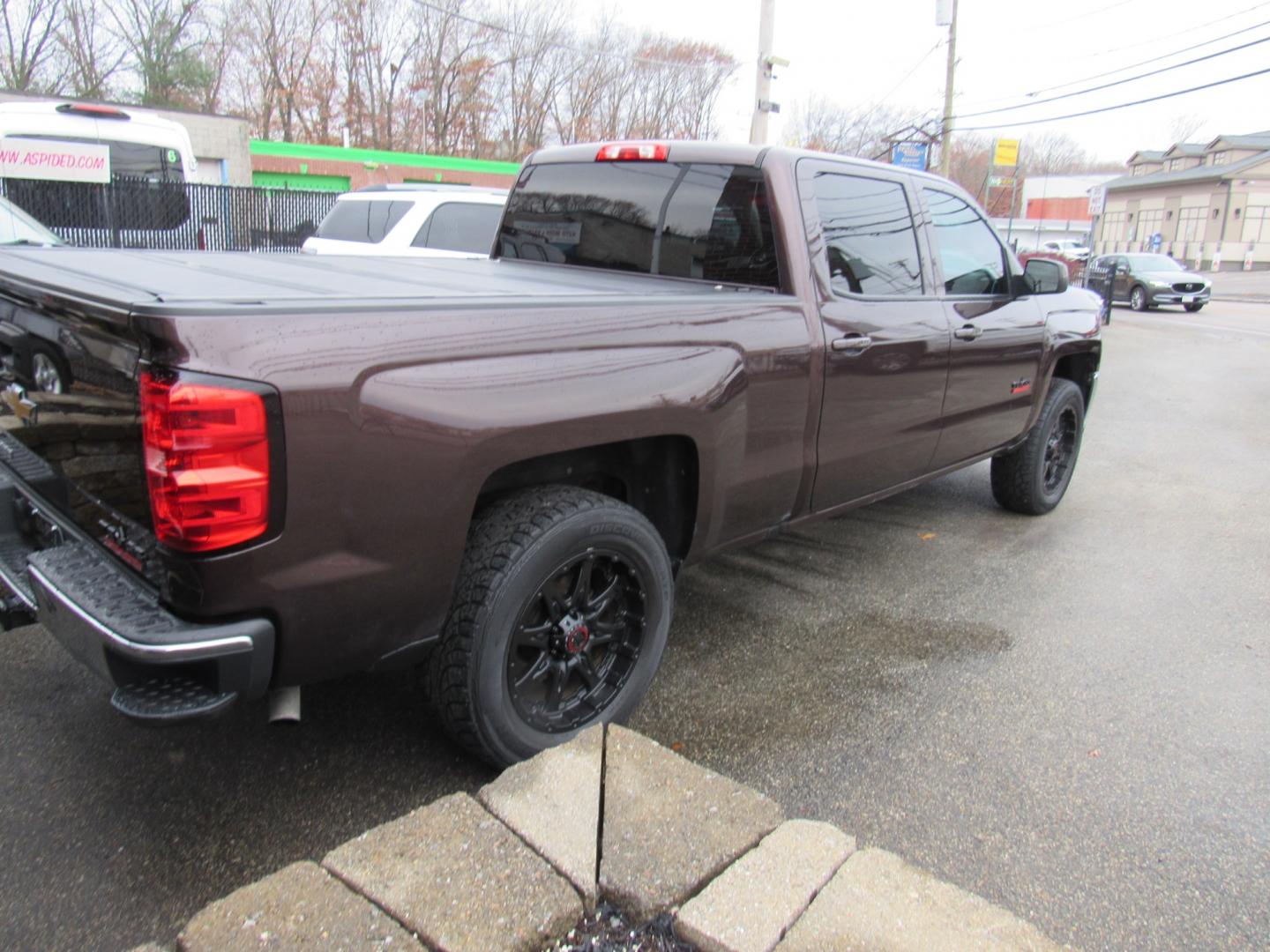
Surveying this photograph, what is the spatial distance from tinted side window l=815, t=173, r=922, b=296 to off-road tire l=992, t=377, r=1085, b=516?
173 cm

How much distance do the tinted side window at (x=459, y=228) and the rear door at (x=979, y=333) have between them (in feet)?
17.1

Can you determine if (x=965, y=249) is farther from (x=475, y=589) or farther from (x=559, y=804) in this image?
(x=559, y=804)

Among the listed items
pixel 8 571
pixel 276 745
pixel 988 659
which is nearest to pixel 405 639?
pixel 276 745

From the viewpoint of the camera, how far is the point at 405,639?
7.51 ft

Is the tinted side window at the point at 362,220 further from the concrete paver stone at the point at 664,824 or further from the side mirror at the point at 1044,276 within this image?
the concrete paver stone at the point at 664,824

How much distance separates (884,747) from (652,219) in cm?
212

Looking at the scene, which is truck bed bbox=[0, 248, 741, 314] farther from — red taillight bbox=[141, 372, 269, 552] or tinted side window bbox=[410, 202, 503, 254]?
tinted side window bbox=[410, 202, 503, 254]

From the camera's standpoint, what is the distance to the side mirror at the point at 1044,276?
459 cm

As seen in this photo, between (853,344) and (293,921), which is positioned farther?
(853,344)

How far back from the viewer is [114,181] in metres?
13.5

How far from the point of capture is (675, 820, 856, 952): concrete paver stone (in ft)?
6.14

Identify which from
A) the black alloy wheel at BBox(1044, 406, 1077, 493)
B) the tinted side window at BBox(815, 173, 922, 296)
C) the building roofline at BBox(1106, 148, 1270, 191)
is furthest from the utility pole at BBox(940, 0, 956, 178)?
the building roofline at BBox(1106, 148, 1270, 191)

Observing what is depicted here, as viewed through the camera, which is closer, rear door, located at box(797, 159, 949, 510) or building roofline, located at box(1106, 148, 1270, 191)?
rear door, located at box(797, 159, 949, 510)

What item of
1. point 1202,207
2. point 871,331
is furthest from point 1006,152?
point 1202,207
